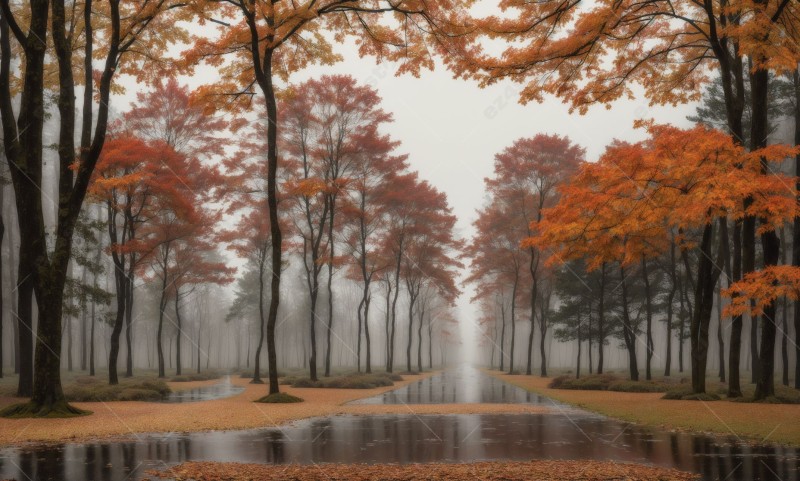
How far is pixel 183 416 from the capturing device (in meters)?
14.6

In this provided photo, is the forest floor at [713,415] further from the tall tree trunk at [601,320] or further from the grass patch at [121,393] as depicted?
the grass patch at [121,393]

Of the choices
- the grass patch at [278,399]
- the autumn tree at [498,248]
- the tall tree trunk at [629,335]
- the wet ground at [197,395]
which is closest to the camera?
the grass patch at [278,399]

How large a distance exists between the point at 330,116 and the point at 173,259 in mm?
14882

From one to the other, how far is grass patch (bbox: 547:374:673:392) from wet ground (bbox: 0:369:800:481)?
12.9 m

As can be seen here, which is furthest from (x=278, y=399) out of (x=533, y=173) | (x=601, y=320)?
(x=533, y=173)

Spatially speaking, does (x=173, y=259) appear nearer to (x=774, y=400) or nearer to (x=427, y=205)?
(x=427, y=205)

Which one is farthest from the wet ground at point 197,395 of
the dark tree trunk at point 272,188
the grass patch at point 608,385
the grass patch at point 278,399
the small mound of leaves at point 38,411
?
the grass patch at point 608,385

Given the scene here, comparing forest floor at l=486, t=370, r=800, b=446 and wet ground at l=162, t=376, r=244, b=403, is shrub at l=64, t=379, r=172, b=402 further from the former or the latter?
forest floor at l=486, t=370, r=800, b=446

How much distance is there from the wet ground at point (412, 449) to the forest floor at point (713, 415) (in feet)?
2.99

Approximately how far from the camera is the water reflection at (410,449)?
8055mm

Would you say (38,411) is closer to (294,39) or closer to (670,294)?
(294,39)

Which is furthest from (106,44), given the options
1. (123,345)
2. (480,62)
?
(123,345)

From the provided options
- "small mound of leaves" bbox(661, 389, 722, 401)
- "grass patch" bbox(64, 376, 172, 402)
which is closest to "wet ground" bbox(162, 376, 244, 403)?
"grass patch" bbox(64, 376, 172, 402)

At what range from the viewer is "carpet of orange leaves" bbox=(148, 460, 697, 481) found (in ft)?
23.7
